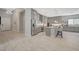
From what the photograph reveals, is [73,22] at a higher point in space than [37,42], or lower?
higher

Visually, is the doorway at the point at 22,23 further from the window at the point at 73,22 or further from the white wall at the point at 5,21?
the window at the point at 73,22

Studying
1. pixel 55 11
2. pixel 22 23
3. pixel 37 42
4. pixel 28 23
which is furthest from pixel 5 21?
pixel 55 11

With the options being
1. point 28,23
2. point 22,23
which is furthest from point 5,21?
point 28,23

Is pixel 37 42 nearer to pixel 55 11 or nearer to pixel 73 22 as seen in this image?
pixel 55 11

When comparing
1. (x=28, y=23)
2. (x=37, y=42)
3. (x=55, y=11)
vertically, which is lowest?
(x=37, y=42)

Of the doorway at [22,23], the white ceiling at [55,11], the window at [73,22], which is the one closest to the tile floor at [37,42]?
the doorway at [22,23]

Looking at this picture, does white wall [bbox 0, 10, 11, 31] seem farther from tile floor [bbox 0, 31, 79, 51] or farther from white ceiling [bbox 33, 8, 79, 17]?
white ceiling [bbox 33, 8, 79, 17]

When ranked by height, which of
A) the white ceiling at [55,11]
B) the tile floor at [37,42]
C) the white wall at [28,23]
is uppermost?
the white ceiling at [55,11]

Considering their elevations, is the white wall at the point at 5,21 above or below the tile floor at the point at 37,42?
above

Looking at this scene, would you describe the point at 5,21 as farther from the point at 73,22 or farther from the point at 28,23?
the point at 73,22

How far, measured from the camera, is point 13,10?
229cm

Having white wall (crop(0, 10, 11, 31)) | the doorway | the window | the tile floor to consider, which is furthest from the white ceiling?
white wall (crop(0, 10, 11, 31))
